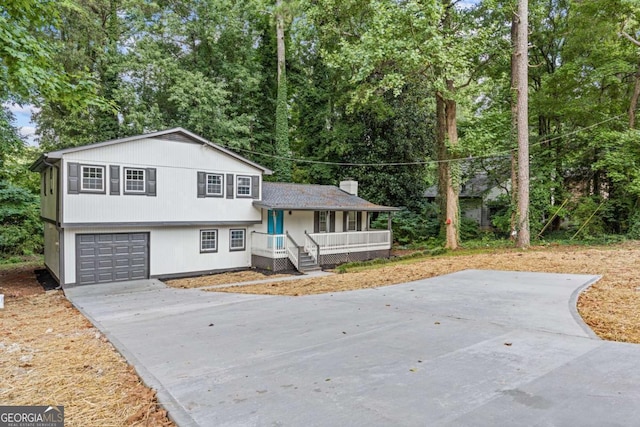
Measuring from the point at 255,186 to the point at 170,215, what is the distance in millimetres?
3959

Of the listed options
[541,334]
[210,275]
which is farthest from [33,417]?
[210,275]

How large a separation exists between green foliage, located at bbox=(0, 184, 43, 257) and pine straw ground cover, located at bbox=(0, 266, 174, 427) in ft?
53.3

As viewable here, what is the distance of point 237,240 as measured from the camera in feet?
55.2

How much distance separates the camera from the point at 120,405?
136 inches

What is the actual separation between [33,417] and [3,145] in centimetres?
2110

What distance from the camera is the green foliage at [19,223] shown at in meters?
20.0

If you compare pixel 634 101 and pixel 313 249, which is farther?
pixel 634 101

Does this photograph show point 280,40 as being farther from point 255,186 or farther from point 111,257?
point 111,257

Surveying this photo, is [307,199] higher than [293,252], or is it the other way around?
[307,199]

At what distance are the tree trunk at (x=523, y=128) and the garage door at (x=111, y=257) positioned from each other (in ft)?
49.5

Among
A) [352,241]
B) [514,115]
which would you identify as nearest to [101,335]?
[352,241]

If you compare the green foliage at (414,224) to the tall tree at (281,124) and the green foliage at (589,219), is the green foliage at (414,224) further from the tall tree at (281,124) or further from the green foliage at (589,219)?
the green foliage at (589,219)

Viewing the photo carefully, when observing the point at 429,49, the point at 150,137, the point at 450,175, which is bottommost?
the point at 450,175

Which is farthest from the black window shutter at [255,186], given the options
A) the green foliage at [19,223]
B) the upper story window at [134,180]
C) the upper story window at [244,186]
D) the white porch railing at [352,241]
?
the green foliage at [19,223]
